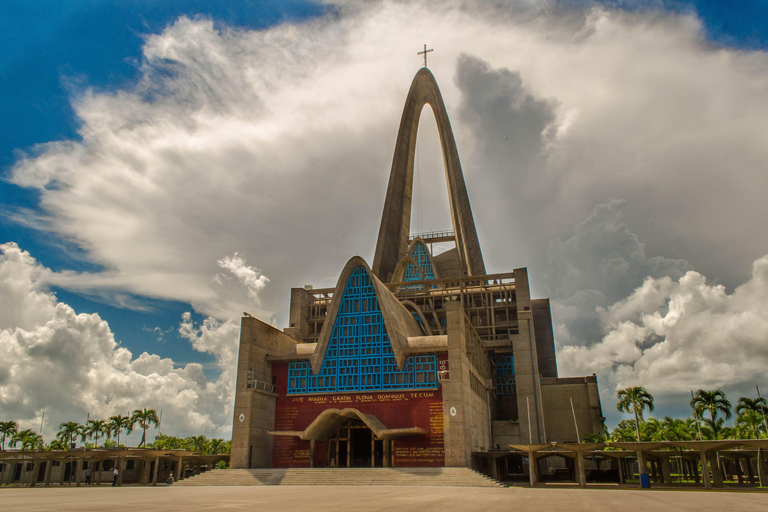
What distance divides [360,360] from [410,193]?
4243cm

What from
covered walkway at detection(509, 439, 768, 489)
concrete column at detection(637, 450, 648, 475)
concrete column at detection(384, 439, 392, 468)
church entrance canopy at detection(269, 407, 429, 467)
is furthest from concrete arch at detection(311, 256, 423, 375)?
concrete column at detection(637, 450, 648, 475)

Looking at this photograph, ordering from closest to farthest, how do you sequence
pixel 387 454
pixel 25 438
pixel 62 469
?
pixel 387 454 < pixel 62 469 < pixel 25 438

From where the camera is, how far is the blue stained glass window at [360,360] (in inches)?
1517

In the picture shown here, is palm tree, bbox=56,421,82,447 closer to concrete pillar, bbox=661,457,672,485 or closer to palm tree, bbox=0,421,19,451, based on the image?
palm tree, bbox=0,421,19,451

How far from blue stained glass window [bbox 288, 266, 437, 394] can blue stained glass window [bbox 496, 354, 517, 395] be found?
19801 millimetres

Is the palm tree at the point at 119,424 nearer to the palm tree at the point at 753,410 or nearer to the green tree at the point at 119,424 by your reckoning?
the green tree at the point at 119,424

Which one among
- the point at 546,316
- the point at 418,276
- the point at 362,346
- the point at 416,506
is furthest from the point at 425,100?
the point at 416,506

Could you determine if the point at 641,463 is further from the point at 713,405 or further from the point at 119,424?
the point at 119,424

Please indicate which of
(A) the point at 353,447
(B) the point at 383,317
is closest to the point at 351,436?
(A) the point at 353,447

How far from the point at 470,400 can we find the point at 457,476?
790 centimetres

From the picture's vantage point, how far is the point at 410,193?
78438 millimetres

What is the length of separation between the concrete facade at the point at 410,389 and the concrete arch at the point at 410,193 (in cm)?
996

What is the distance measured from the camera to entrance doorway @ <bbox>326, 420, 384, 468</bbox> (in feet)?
128

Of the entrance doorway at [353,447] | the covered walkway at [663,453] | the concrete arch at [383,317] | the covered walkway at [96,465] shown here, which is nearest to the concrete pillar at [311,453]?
the entrance doorway at [353,447]
